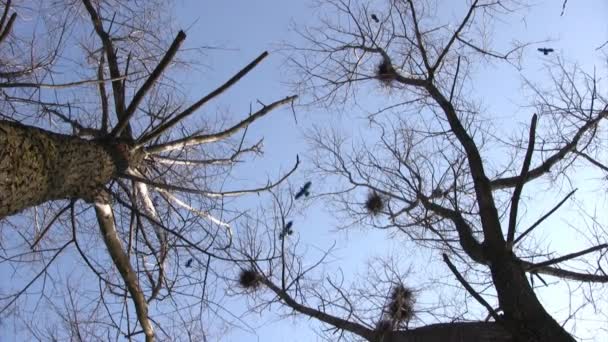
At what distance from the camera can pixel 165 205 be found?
4277 millimetres

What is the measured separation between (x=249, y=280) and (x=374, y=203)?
5.16 ft

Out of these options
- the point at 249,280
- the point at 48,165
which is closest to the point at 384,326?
the point at 249,280

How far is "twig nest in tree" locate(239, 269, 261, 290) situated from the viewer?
4.43m

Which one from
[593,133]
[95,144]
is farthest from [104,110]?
[593,133]

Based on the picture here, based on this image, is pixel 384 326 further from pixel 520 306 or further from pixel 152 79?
pixel 152 79

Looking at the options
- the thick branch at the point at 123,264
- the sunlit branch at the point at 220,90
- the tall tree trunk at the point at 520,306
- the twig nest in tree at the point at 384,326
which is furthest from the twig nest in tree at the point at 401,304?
the sunlit branch at the point at 220,90

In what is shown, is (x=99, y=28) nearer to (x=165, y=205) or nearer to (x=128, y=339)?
(x=165, y=205)

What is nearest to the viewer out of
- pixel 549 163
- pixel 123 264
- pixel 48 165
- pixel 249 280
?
pixel 48 165

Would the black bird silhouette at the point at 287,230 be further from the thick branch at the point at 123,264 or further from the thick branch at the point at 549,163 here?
the thick branch at the point at 549,163

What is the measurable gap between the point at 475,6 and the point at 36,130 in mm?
4460

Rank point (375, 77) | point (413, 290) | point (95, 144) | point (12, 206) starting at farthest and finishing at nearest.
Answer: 1. point (375, 77)
2. point (413, 290)
3. point (95, 144)
4. point (12, 206)

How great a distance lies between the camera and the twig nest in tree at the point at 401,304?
369 cm

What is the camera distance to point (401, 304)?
150 inches

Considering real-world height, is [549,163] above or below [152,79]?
above
